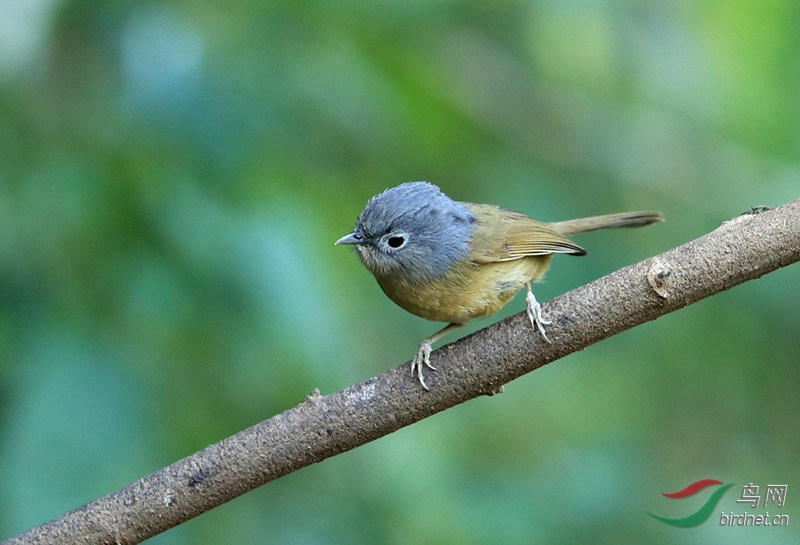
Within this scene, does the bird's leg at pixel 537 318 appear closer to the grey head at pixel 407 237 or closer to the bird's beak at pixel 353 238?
the grey head at pixel 407 237

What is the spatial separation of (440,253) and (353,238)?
16.8 inches

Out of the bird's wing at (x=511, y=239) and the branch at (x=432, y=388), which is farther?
the bird's wing at (x=511, y=239)

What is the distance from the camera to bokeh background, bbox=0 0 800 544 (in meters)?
3.36

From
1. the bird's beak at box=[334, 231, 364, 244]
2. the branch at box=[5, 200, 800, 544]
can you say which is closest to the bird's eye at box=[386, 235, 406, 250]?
the bird's beak at box=[334, 231, 364, 244]

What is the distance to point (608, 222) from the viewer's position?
464cm

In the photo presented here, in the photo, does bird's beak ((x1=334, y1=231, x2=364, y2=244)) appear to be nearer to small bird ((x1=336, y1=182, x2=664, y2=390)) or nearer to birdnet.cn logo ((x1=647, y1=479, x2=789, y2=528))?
small bird ((x1=336, y1=182, x2=664, y2=390))

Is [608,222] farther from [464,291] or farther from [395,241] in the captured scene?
[395,241]

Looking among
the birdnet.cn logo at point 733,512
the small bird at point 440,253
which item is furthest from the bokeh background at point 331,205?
the small bird at point 440,253

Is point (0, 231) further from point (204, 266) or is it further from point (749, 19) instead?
point (749, 19)

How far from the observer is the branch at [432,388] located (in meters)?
2.70

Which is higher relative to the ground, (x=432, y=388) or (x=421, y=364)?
(x=421, y=364)

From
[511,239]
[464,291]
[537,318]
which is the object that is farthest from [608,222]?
[537,318]

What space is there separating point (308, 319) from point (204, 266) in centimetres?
48

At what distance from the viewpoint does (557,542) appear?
395cm
